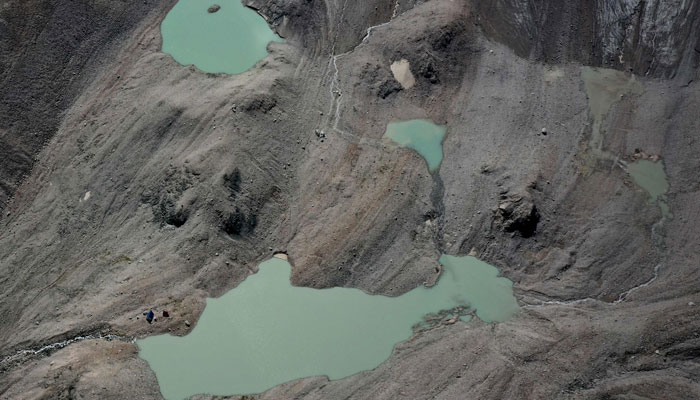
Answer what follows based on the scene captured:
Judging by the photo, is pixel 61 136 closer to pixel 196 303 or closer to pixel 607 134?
pixel 196 303

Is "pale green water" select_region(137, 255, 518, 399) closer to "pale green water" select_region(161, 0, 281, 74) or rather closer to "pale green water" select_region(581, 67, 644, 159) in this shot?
"pale green water" select_region(581, 67, 644, 159)

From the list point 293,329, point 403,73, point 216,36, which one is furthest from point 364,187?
point 216,36

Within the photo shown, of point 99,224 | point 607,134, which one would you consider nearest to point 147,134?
point 99,224

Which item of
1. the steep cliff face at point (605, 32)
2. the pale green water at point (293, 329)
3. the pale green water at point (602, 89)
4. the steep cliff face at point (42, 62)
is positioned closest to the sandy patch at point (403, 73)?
the steep cliff face at point (605, 32)

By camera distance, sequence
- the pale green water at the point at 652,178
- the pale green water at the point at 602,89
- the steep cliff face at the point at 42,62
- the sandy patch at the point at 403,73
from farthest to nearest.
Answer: the sandy patch at the point at 403,73 < the steep cliff face at the point at 42,62 < the pale green water at the point at 602,89 < the pale green water at the point at 652,178

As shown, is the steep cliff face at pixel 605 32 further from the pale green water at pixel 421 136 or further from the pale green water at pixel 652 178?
the pale green water at pixel 421 136

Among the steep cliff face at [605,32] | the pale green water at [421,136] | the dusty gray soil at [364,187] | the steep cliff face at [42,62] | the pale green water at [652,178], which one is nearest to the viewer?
the dusty gray soil at [364,187]

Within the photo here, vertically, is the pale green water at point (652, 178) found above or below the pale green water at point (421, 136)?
above
